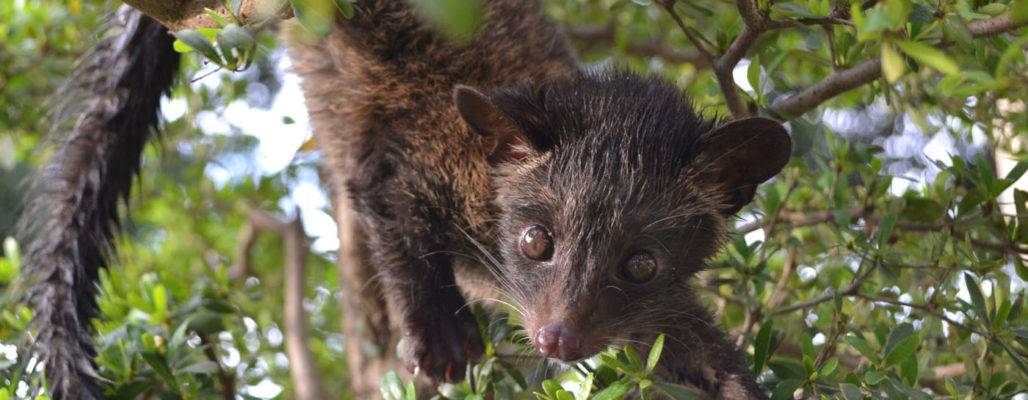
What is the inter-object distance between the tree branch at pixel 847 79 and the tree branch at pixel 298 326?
91.4 inches

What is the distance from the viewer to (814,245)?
3688 mm

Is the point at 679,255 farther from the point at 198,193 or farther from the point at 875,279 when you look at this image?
the point at 198,193

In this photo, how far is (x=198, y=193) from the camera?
559 cm

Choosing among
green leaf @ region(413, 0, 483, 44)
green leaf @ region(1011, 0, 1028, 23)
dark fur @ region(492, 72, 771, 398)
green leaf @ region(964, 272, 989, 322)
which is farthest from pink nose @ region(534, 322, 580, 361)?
green leaf @ region(413, 0, 483, 44)

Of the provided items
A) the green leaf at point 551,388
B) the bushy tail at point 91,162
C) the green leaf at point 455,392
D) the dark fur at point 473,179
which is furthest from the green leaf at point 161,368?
the green leaf at point 551,388

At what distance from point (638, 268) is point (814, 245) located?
1210 millimetres

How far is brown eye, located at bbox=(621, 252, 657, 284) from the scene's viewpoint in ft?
9.16

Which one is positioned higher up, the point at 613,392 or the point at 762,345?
the point at 613,392

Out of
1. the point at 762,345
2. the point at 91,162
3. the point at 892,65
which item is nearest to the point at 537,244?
the point at 762,345

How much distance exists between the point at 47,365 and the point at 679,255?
2.15 meters

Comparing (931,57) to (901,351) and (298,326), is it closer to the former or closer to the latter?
(901,351)

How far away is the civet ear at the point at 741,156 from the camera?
2713 mm

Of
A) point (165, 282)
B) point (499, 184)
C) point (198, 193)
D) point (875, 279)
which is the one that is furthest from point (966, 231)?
point (198, 193)

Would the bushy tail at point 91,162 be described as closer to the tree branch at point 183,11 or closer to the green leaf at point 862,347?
the tree branch at point 183,11
